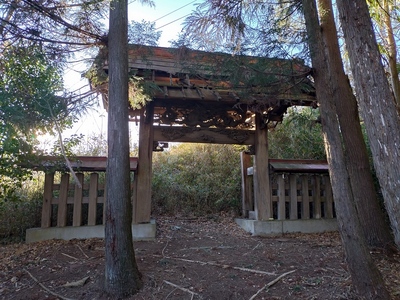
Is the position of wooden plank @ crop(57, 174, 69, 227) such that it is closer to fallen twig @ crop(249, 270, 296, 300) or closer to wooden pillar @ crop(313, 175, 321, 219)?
fallen twig @ crop(249, 270, 296, 300)

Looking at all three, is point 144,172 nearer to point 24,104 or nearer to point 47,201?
point 47,201

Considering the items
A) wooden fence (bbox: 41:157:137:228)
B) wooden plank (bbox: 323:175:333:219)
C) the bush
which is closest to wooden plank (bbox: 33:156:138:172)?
wooden fence (bbox: 41:157:137:228)

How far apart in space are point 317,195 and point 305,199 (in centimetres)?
31

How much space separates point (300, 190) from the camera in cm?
672

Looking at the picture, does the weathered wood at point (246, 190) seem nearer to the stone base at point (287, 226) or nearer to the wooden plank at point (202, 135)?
the stone base at point (287, 226)

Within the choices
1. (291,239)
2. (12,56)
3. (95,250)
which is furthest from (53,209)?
(291,239)

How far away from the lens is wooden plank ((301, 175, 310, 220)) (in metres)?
6.49

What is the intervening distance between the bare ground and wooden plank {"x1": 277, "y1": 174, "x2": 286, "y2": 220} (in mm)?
823

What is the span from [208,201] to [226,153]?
223cm

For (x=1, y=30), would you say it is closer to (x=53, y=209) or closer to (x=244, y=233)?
(x=53, y=209)

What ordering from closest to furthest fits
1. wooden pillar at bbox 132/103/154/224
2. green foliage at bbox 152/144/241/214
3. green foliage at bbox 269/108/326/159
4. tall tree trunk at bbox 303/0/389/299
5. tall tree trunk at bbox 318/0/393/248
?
tall tree trunk at bbox 303/0/389/299, tall tree trunk at bbox 318/0/393/248, wooden pillar at bbox 132/103/154/224, green foliage at bbox 152/144/241/214, green foliage at bbox 269/108/326/159

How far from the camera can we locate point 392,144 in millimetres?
3213

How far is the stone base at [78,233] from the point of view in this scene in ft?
16.9

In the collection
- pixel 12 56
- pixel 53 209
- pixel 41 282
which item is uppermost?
pixel 12 56
